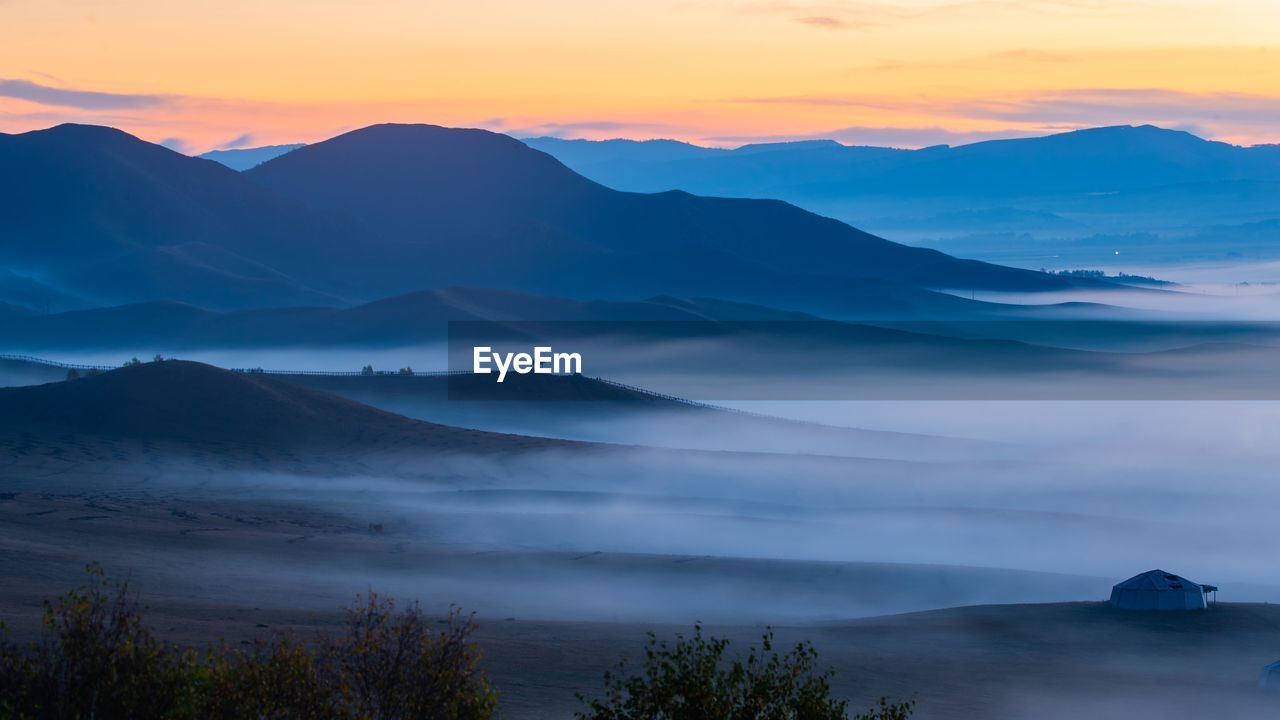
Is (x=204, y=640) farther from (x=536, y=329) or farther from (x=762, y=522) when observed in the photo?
(x=536, y=329)

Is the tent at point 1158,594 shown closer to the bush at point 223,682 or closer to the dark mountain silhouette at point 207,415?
the bush at point 223,682

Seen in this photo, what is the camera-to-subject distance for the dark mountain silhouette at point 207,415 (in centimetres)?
7556

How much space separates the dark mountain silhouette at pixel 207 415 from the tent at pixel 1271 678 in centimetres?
4878

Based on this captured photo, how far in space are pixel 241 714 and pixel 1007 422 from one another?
10585 centimetres

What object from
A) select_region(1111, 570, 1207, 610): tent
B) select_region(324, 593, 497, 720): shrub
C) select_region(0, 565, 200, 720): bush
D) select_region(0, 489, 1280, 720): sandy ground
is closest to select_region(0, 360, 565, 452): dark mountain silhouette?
select_region(0, 489, 1280, 720): sandy ground

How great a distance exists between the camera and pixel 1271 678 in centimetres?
2970

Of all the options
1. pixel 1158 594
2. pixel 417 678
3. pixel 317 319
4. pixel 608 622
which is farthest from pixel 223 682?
pixel 317 319

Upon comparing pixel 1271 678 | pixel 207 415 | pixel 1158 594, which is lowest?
pixel 1271 678

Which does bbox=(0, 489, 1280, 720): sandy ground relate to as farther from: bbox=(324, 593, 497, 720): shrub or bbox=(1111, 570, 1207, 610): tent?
bbox=(324, 593, 497, 720): shrub

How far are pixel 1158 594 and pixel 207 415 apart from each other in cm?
5158

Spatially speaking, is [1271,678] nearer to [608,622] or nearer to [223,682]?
[608,622]

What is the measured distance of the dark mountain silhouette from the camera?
75.6 m

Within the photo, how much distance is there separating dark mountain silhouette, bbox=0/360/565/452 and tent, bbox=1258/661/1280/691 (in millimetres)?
48782

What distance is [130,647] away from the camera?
16594 mm
